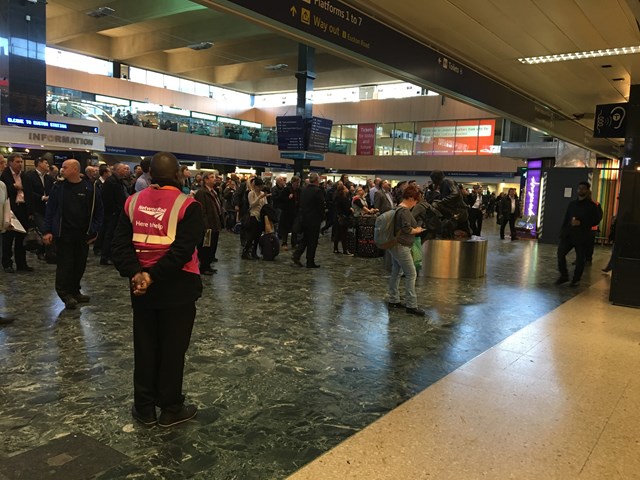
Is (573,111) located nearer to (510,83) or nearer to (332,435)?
(510,83)

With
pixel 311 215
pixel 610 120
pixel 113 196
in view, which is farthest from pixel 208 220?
pixel 610 120

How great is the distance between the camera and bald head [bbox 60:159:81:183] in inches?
215

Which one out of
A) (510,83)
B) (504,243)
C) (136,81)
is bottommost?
(504,243)

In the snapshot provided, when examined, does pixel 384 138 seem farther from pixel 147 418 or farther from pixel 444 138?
pixel 147 418

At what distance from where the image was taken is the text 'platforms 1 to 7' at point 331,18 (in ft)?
13.7

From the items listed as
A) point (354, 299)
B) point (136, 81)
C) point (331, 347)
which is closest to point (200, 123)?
point (136, 81)

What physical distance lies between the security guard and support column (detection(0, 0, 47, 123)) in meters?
18.0

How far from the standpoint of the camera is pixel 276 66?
97.9 feet

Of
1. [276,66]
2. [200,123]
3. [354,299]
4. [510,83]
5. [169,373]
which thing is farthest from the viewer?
[276,66]

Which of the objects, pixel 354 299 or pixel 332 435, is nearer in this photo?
pixel 332 435

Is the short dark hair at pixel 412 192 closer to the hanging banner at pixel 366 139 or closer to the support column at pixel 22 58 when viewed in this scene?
the support column at pixel 22 58

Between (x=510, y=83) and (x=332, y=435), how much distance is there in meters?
7.08

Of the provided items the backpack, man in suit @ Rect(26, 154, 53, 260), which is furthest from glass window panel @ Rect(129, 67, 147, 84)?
A: the backpack

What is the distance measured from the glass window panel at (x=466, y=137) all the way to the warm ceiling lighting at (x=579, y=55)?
27086 millimetres
